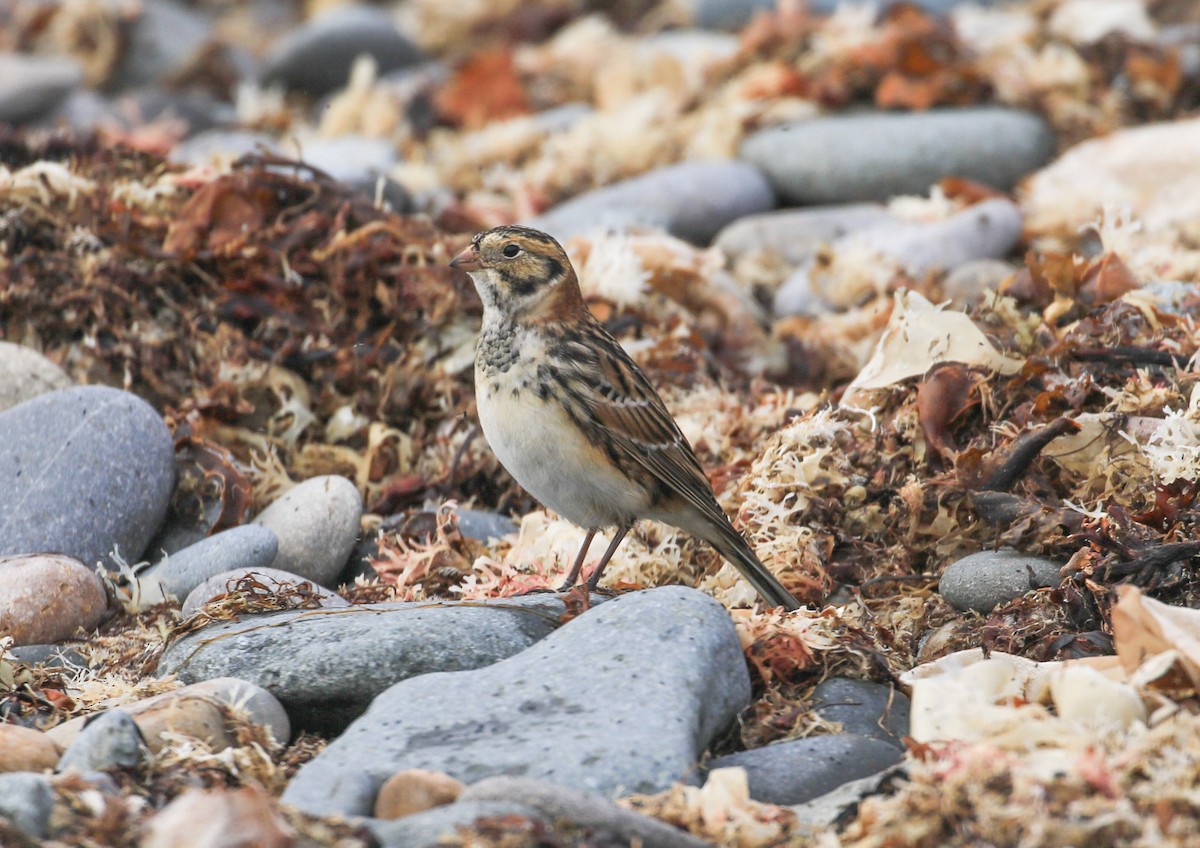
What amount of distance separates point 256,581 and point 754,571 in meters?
1.93

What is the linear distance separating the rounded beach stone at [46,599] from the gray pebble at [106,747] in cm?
156

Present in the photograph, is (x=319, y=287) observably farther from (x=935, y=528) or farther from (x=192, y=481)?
(x=935, y=528)

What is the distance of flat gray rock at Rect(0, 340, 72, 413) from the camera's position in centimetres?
725

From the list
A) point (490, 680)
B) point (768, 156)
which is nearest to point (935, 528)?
point (490, 680)

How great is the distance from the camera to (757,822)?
402 centimetres

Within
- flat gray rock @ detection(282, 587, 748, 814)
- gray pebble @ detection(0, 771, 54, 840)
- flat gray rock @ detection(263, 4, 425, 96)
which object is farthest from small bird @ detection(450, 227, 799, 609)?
flat gray rock @ detection(263, 4, 425, 96)

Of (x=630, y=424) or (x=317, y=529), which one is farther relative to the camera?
(x=317, y=529)

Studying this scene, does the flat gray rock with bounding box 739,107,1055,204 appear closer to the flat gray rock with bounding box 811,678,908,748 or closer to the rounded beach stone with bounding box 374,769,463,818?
the flat gray rock with bounding box 811,678,908,748

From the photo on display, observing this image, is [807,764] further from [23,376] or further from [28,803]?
[23,376]

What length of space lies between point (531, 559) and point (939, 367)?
1.97m

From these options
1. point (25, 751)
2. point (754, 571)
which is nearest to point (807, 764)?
point (754, 571)

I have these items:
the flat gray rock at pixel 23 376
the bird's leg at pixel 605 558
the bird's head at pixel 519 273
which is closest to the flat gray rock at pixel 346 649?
the bird's leg at pixel 605 558

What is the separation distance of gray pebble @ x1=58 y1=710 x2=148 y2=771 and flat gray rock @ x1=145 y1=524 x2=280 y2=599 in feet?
6.11

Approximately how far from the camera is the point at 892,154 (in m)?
11.4
